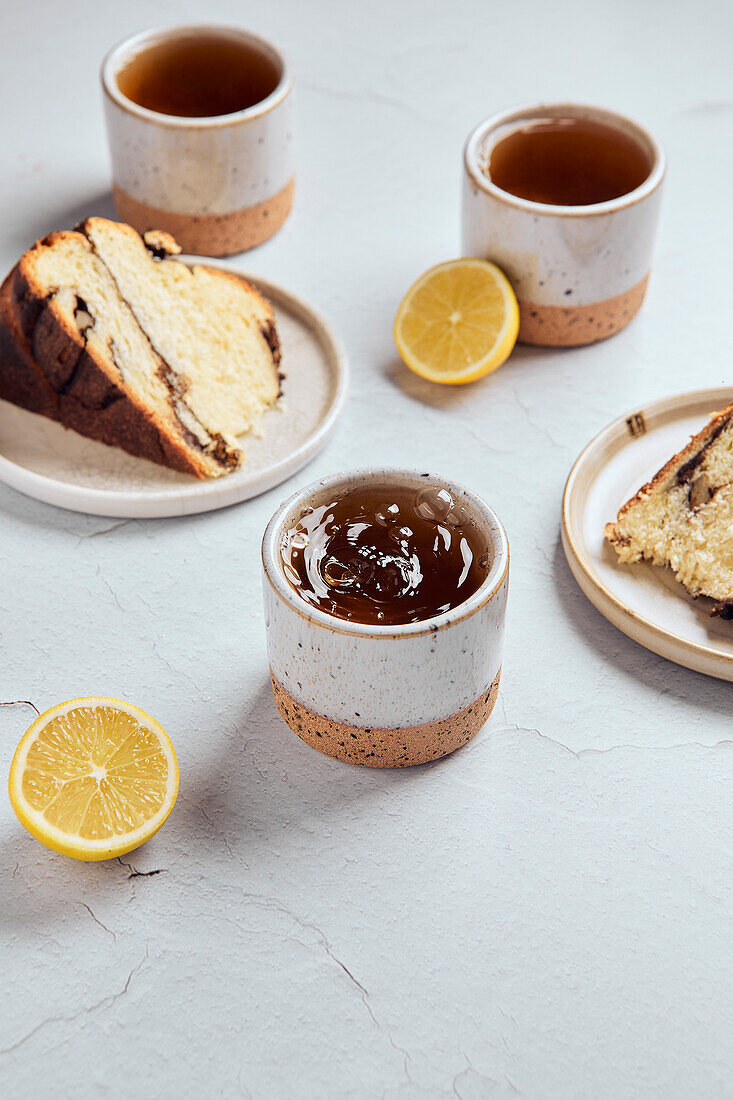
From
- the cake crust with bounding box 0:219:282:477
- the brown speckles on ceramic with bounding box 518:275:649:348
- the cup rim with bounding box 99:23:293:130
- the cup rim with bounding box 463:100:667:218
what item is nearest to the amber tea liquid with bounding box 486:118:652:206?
the cup rim with bounding box 463:100:667:218

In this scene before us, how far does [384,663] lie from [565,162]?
145cm

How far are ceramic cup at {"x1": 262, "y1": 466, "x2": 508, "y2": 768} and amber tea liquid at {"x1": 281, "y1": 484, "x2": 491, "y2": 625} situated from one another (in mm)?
19

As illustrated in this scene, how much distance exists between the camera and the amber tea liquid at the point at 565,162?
2.48m

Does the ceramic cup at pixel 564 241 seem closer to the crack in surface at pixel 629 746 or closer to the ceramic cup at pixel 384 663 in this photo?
the ceramic cup at pixel 384 663

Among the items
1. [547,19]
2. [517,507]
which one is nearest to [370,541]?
[517,507]

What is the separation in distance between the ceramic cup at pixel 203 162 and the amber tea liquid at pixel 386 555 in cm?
115

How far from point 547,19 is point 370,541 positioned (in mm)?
2629

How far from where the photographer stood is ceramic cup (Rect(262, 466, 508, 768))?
5.15 feet

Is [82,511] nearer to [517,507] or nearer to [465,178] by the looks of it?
[517,507]

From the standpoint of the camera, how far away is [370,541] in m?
1.72

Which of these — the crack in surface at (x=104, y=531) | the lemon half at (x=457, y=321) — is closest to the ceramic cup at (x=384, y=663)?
the crack in surface at (x=104, y=531)

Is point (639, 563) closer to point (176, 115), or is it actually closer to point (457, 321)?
point (457, 321)

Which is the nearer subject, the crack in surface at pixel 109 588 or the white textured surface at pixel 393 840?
the white textured surface at pixel 393 840

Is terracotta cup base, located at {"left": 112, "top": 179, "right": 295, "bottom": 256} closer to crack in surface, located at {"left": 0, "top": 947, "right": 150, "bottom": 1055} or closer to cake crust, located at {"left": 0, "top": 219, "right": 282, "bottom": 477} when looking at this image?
cake crust, located at {"left": 0, "top": 219, "right": 282, "bottom": 477}
